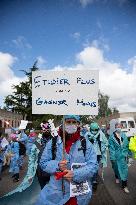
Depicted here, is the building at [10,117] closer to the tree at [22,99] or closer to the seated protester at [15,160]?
the tree at [22,99]

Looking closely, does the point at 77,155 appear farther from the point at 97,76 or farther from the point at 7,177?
the point at 7,177

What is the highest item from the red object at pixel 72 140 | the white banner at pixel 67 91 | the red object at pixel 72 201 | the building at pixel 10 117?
the building at pixel 10 117

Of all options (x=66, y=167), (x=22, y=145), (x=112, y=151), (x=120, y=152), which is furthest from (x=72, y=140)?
(x=22, y=145)

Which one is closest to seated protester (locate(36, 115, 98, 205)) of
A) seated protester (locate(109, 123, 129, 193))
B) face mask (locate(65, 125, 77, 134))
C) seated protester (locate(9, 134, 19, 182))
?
face mask (locate(65, 125, 77, 134))

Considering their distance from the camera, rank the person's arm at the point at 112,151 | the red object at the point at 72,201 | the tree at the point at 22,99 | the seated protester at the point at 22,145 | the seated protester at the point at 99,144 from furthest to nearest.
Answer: the tree at the point at 22,99
the seated protester at the point at 22,145
the seated protester at the point at 99,144
the person's arm at the point at 112,151
the red object at the point at 72,201

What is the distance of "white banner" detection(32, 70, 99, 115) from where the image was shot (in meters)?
4.97

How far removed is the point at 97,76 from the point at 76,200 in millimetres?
1519

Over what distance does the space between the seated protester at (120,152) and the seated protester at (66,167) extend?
17.0ft

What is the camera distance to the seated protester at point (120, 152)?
978cm

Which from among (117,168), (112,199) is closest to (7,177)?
(117,168)

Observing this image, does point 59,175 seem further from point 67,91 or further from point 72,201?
point 67,91

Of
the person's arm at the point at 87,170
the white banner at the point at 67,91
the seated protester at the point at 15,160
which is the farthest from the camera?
the seated protester at the point at 15,160

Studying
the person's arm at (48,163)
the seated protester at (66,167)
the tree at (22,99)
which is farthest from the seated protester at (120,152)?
the tree at (22,99)

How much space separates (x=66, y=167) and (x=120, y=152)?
18.3ft
